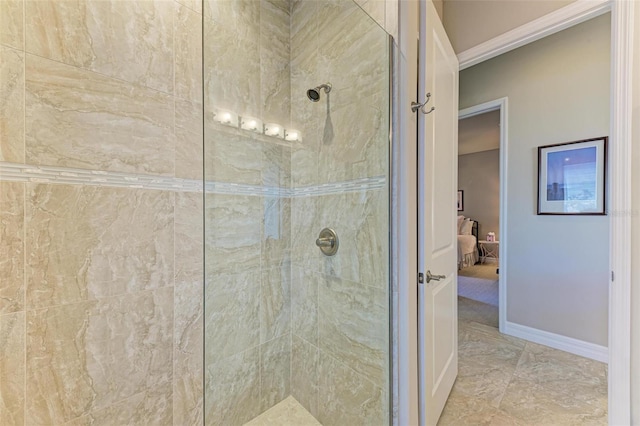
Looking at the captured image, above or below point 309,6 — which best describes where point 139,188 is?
below

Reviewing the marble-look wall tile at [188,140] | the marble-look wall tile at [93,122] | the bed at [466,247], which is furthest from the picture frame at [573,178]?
the bed at [466,247]

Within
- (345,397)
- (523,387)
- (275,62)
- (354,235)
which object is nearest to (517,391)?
(523,387)

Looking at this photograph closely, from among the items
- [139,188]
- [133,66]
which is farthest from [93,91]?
[139,188]

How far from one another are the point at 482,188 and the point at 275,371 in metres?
7.00

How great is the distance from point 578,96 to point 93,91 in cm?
330

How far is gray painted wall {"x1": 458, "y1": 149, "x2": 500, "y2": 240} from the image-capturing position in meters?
6.58

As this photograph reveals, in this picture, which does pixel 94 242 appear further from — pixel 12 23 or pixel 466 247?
pixel 466 247

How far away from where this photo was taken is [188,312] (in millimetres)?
1276

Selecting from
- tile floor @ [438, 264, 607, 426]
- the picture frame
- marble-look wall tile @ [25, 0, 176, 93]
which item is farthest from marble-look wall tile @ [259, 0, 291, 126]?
the picture frame

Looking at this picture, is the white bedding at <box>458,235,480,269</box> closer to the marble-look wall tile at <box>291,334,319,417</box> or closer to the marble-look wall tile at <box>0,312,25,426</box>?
the marble-look wall tile at <box>291,334,319,417</box>

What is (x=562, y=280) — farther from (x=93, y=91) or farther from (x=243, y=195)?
(x=93, y=91)

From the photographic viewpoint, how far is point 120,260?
1.10 meters

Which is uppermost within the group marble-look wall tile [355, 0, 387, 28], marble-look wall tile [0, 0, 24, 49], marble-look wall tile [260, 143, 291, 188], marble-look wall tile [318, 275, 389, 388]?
marble-look wall tile [355, 0, 387, 28]

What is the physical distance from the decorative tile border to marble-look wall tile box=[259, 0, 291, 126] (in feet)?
1.30
